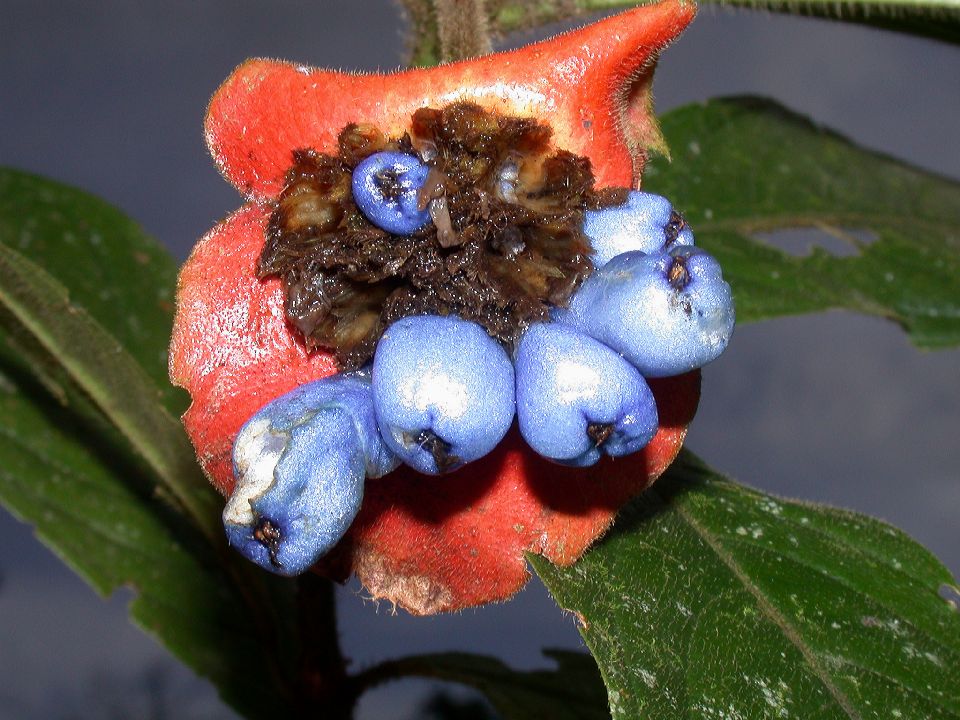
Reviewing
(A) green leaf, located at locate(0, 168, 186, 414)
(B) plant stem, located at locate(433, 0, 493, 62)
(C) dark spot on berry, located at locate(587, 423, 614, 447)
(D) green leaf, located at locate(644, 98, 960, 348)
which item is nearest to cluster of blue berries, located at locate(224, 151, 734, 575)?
(C) dark spot on berry, located at locate(587, 423, 614, 447)

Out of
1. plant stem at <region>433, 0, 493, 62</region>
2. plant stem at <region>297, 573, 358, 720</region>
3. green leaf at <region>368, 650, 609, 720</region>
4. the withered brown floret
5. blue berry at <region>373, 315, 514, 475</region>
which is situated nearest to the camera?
blue berry at <region>373, 315, 514, 475</region>

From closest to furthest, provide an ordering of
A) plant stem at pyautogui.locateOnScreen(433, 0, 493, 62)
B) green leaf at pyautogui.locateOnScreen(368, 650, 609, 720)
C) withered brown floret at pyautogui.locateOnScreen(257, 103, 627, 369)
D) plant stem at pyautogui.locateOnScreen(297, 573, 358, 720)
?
withered brown floret at pyautogui.locateOnScreen(257, 103, 627, 369) < plant stem at pyautogui.locateOnScreen(433, 0, 493, 62) < plant stem at pyautogui.locateOnScreen(297, 573, 358, 720) < green leaf at pyautogui.locateOnScreen(368, 650, 609, 720)

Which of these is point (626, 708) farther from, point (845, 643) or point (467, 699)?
point (467, 699)

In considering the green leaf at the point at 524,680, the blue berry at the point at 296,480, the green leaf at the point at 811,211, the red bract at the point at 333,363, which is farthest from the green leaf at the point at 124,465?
the green leaf at the point at 811,211

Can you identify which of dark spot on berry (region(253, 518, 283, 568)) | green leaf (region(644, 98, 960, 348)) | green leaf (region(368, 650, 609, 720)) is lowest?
green leaf (region(368, 650, 609, 720))

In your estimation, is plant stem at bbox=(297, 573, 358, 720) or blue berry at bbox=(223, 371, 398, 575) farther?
plant stem at bbox=(297, 573, 358, 720)

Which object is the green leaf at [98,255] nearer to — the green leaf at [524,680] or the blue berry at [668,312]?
the green leaf at [524,680]

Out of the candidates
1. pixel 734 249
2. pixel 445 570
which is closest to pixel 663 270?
A: pixel 445 570

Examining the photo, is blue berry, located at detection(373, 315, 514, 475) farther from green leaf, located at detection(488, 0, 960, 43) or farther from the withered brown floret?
green leaf, located at detection(488, 0, 960, 43)
